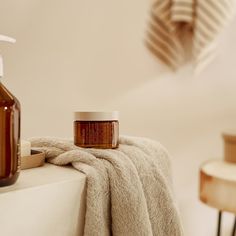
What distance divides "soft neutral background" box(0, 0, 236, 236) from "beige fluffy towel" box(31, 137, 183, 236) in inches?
18.7

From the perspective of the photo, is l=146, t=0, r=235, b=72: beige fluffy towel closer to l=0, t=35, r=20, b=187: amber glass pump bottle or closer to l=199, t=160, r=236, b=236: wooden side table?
l=199, t=160, r=236, b=236: wooden side table

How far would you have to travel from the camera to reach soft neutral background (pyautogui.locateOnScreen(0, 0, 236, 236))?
3.21 ft

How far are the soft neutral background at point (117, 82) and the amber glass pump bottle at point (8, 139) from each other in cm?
50

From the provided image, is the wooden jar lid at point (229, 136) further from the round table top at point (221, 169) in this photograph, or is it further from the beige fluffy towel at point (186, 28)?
the beige fluffy towel at point (186, 28)

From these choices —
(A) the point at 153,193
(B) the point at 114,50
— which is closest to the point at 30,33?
(B) the point at 114,50

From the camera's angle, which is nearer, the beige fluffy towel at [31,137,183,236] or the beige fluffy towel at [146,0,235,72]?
the beige fluffy towel at [31,137,183,236]

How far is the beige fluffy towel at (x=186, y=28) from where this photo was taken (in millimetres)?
1248

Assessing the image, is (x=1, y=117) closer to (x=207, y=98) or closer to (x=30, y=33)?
(x=30, y=33)

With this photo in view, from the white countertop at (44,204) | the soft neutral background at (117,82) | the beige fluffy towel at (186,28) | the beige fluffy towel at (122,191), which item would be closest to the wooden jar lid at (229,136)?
the soft neutral background at (117,82)

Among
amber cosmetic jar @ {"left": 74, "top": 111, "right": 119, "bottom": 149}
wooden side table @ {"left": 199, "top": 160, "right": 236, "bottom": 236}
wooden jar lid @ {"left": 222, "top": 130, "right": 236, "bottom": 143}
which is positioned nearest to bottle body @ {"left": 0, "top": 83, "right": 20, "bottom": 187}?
amber cosmetic jar @ {"left": 74, "top": 111, "right": 119, "bottom": 149}

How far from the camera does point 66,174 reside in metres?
0.47

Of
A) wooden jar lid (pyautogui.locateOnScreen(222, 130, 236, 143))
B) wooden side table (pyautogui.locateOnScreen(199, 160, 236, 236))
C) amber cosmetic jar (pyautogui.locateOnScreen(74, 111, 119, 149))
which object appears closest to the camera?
amber cosmetic jar (pyautogui.locateOnScreen(74, 111, 119, 149))

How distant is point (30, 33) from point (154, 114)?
55 centimetres

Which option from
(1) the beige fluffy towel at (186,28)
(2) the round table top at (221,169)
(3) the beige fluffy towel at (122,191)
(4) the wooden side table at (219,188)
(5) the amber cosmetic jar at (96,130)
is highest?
(1) the beige fluffy towel at (186,28)
